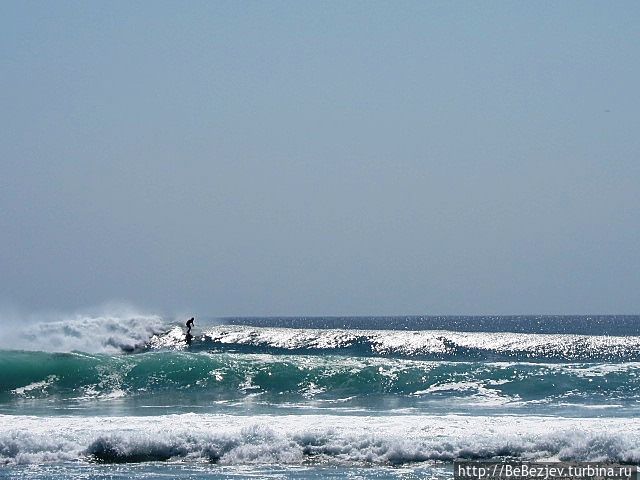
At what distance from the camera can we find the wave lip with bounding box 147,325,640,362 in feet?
157

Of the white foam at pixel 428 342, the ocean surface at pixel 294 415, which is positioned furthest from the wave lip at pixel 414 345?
the ocean surface at pixel 294 415

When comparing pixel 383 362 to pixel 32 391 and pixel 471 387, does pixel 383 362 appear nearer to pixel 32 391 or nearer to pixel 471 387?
pixel 471 387

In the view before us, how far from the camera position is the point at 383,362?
29.1 meters

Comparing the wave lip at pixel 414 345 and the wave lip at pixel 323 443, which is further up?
the wave lip at pixel 414 345

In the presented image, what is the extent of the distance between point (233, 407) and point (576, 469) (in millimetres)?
10191

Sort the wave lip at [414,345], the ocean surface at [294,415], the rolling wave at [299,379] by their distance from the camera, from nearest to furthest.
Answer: the ocean surface at [294,415] < the rolling wave at [299,379] < the wave lip at [414,345]

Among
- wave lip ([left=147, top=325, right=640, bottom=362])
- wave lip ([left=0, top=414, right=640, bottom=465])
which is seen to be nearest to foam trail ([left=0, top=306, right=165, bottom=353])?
wave lip ([left=147, top=325, right=640, bottom=362])

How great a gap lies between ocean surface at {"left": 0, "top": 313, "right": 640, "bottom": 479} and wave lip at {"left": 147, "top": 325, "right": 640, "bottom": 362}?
617 inches

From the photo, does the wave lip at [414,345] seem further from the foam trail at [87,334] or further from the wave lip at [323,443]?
the wave lip at [323,443]

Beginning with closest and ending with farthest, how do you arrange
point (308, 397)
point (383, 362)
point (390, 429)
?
point (390, 429)
point (308, 397)
point (383, 362)

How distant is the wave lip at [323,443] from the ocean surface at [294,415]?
2 cm

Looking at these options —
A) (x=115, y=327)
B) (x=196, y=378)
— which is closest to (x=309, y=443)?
(x=196, y=378)

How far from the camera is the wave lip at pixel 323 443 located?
16.6 metres

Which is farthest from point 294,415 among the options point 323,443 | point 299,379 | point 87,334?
point 87,334
